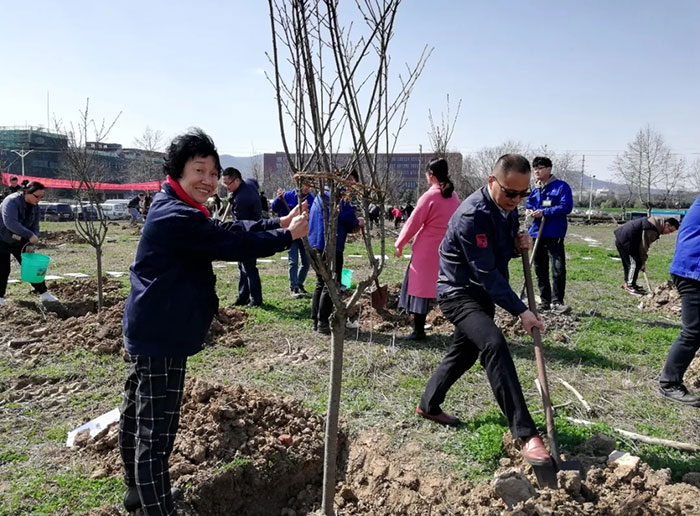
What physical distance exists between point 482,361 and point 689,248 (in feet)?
6.70

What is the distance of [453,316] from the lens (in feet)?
10.4

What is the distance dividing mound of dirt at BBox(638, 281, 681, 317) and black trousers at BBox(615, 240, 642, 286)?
0.85m

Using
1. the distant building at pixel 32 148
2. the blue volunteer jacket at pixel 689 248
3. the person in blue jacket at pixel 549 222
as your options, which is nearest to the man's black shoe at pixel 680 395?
the blue volunteer jacket at pixel 689 248

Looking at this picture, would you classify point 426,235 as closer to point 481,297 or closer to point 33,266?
point 481,297

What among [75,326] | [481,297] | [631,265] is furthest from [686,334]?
[75,326]

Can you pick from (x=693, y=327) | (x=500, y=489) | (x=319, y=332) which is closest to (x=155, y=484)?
(x=500, y=489)

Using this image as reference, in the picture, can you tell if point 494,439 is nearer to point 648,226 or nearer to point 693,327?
point 693,327

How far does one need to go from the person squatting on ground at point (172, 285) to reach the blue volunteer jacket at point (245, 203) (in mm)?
4276

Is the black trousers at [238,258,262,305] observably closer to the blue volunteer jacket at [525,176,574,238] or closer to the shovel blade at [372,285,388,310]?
the shovel blade at [372,285,388,310]

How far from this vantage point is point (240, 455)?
298cm

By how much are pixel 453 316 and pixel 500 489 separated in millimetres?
1062

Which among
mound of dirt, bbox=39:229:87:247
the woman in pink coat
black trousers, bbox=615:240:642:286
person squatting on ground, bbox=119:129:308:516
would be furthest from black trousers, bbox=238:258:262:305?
mound of dirt, bbox=39:229:87:247

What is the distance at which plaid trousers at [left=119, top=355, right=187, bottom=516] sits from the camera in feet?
7.40

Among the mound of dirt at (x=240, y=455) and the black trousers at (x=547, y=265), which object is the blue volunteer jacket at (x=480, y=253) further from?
the black trousers at (x=547, y=265)
